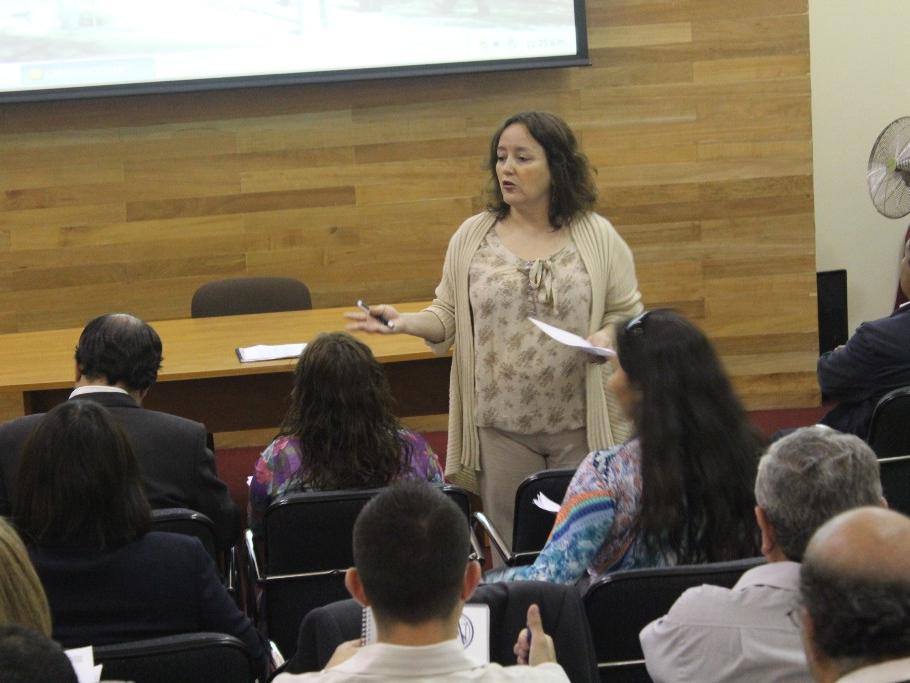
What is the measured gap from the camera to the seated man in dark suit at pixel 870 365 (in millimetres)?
3570

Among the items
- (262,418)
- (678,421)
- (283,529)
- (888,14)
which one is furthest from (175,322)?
(888,14)

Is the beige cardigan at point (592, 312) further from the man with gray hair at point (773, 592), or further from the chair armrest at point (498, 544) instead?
the man with gray hair at point (773, 592)

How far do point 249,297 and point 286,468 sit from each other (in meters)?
2.21

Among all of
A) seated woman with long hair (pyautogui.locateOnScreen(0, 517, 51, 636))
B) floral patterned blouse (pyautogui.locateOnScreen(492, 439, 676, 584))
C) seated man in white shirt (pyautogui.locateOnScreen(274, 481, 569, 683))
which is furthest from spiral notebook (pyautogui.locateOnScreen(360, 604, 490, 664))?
seated woman with long hair (pyautogui.locateOnScreen(0, 517, 51, 636))

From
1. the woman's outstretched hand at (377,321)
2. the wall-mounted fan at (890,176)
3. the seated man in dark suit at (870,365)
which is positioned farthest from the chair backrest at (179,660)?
the wall-mounted fan at (890,176)

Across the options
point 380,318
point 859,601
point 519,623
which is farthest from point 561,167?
point 859,601

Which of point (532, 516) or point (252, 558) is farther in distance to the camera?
point (252, 558)

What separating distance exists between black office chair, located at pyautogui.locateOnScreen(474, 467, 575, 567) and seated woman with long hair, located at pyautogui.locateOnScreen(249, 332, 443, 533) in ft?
0.94

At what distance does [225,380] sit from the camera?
430 cm

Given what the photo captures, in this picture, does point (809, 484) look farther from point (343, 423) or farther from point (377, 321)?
point (377, 321)

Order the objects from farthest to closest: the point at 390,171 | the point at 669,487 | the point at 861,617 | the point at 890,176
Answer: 1. the point at 390,171
2. the point at 890,176
3. the point at 669,487
4. the point at 861,617

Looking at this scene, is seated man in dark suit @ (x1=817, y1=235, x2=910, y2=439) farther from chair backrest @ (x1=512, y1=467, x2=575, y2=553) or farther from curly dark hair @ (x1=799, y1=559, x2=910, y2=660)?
curly dark hair @ (x1=799, y1=559, x2=910, y2=660)

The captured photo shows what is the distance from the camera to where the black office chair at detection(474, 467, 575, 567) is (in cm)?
291

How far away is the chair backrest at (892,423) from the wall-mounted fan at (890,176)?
1539mm
